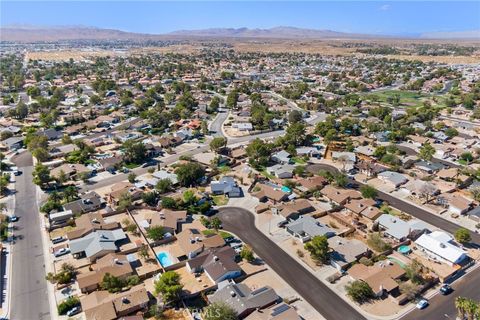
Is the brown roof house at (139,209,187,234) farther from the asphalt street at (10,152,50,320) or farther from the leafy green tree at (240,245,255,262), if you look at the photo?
the asphalt street at (10,152,50,320)

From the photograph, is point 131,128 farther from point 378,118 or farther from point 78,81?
point 78,81

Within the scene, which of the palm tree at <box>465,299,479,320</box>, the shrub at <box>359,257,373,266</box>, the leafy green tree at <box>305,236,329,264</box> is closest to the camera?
the palm tree at <box>465,299,479,320</box>

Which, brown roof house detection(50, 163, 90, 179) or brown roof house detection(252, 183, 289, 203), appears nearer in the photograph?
brown roof house detection(252, 183, 289, 203)

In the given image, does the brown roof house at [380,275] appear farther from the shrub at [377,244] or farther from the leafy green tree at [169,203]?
the leafy green tree at [169,203]

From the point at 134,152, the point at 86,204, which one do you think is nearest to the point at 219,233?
the point at 86,204

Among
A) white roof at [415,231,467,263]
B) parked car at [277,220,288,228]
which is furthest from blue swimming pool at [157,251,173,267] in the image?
white roof at [415,231,467,263]

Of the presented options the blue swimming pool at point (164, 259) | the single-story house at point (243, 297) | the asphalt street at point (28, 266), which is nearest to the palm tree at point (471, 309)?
the single-story house at point (243, 297)

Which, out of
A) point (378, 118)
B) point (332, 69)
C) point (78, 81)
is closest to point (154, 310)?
point (378, 118)
